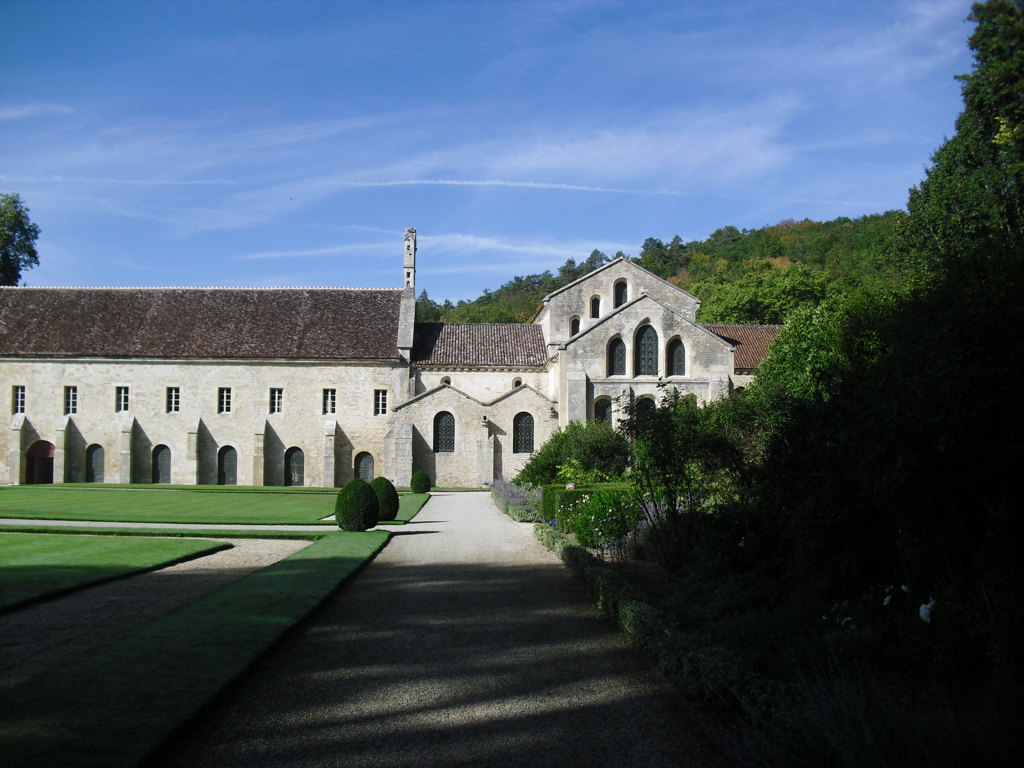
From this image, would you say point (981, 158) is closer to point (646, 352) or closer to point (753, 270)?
point (646, 352)

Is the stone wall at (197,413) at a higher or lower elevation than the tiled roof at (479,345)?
lower

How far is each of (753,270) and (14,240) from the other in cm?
5515

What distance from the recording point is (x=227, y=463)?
41719 millimetres

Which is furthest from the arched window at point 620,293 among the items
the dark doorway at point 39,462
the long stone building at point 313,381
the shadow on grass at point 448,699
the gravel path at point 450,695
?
the shadow on grass at point 448,699

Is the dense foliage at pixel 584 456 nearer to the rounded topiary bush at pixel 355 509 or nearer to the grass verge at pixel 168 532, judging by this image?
the rounded topiary bush at pixel 355 509

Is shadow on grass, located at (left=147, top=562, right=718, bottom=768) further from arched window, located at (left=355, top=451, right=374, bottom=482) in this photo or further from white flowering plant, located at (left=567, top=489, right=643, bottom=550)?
arched window, located at (left=355, top=451, right=374, bottom=482)

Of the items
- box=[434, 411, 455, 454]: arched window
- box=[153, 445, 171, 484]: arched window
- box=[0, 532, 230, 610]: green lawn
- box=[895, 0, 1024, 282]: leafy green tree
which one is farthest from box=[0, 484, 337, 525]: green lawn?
box=[895, 0, 1024, 282]: leafy green tree

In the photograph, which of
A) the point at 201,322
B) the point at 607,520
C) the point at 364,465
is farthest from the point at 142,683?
the point at 201,322

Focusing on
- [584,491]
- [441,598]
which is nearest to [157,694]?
[441,598]

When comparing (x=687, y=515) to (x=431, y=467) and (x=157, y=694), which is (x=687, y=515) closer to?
(x=157, y=694)

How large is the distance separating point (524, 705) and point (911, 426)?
13.8 feet

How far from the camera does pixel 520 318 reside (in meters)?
81.8

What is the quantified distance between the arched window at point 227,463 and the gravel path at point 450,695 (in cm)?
3213

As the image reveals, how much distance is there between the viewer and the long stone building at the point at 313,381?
128 ft
